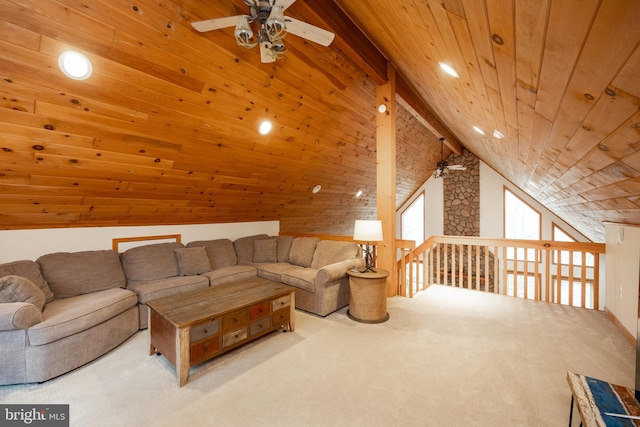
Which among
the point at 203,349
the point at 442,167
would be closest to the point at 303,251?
the point at 203,349

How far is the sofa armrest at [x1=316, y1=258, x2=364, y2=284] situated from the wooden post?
1.48ft

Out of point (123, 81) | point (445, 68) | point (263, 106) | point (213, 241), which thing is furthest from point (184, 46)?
point (213, 241)

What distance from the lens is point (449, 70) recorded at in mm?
2275

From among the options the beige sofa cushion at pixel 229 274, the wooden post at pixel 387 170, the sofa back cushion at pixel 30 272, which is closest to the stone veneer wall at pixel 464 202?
the wooden post at pixel 387 170

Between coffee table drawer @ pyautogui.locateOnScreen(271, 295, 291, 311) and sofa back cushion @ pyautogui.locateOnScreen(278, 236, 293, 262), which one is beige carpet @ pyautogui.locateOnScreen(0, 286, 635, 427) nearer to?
coffee table drawer @ pyautogui.locateOnScreen(271, 295, 291, 311)

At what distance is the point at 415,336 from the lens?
117 inches

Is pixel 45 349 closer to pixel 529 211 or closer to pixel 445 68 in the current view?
pixel 445 68

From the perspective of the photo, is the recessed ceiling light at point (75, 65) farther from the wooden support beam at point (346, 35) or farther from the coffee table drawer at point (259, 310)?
the coffee table drawer at point (259, 310)

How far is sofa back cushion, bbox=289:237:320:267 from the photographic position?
14.5 feet

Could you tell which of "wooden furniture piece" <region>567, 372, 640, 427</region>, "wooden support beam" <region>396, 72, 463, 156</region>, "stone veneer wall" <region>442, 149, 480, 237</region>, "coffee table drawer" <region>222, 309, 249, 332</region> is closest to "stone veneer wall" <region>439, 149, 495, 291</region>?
"stone veneer wall" <region>442, 149, 480, 237</region>

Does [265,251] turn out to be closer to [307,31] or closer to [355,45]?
[355,45]

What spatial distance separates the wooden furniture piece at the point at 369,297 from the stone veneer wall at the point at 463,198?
5.57m

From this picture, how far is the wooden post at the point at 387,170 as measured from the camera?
407cm

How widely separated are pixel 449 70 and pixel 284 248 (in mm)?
3514
